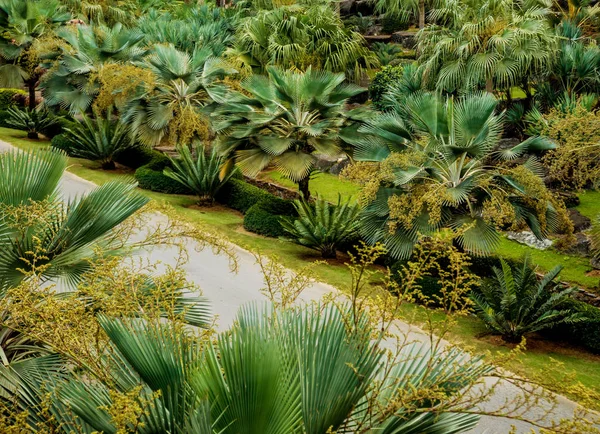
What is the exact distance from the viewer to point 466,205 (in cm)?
1242

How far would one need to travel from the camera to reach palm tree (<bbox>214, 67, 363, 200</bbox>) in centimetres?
1538

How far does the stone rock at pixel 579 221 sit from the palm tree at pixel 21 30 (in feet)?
55.0

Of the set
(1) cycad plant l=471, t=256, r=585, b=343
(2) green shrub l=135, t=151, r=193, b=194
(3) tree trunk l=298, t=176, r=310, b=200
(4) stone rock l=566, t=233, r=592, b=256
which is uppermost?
(1) cycad plant l=471, t=256, r=585, b=343

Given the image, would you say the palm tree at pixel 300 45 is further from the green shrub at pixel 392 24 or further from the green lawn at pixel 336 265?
the green shrub at pixel 392 24

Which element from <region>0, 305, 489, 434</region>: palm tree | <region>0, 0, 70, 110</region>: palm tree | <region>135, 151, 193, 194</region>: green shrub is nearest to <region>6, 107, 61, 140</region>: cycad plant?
<region>0, 0, 70, 110</region>: palm tree

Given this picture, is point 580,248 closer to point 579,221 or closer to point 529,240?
point 529,240

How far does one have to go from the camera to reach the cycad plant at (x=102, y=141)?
21.5m

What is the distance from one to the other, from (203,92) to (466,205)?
878 centimetres

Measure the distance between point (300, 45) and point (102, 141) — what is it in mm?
5628

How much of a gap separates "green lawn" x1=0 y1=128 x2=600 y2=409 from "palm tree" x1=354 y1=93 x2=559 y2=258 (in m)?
1.20

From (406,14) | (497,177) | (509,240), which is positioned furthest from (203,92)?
(406,14)

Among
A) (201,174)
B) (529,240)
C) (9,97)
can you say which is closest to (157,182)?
(201,174)

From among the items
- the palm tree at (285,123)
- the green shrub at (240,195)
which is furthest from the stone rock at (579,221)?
the green shrub at (240,195)

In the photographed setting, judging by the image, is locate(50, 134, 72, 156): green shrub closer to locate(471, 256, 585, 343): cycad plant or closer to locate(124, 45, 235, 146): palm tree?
locate(124, 45, 235, 146): palm tree
